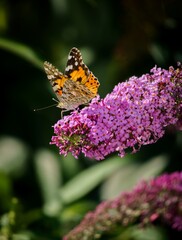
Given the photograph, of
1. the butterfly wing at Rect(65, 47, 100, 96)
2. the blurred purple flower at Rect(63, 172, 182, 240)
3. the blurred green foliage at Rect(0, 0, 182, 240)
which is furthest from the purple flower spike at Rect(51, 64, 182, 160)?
the blurred green foliage at Rect(0, 0, 182, 240)

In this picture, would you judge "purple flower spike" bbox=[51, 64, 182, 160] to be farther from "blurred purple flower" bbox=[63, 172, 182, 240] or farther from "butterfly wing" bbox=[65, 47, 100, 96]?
"blurred purple flower" bbox=[63, 172, 182, 240]

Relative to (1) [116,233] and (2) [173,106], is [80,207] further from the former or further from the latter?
(2) [173,106]

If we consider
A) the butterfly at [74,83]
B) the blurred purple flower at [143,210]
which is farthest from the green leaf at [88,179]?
the butterfly at [74,83]

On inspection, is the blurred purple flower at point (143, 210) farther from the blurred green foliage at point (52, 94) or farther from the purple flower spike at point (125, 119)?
the blurred green foliage at point (52, 94)

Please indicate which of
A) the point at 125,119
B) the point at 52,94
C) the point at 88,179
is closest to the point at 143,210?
the point at 125,119

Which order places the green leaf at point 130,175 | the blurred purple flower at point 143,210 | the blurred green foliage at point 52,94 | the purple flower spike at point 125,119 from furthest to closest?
1. the green leaf at point 130,175
2. the blurred green foliage at point 52,94
3. the blurred purple flower at point 143,210
4. the purple flower spike at point 125,119


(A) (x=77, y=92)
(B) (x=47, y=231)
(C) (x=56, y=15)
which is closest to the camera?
(A) (x=77, y=92)

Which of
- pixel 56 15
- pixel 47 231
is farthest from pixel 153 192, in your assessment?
pixel 56 15
